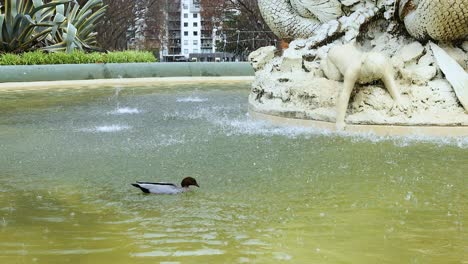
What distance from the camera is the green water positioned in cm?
359

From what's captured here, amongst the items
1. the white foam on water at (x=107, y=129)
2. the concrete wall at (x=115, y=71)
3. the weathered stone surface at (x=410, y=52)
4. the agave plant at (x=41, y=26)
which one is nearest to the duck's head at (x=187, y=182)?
the white foam on water at (x=107, y=129)

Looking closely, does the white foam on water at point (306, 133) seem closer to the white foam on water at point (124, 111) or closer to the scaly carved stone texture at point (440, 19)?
the scaly carved stone texture at point (440, 19)

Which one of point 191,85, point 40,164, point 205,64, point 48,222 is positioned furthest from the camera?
point 205,64

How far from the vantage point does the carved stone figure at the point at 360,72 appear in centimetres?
789

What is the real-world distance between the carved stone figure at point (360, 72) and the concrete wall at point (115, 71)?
38.4ft

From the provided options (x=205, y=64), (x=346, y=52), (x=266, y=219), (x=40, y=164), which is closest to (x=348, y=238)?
(x=266, y=219)

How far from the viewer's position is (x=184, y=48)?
101 meters

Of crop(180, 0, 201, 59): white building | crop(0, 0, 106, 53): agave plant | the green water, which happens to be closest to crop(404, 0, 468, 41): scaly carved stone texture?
the green water

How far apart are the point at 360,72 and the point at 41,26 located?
48.0 feet

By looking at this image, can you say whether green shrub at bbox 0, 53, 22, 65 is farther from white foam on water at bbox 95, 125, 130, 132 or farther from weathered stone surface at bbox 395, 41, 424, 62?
weathered stone surface at bbox 395, 41, 424, 62

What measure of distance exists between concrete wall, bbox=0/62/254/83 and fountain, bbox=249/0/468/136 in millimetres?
9632

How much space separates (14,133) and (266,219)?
5229 mm

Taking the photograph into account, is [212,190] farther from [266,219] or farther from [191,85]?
[191,85]

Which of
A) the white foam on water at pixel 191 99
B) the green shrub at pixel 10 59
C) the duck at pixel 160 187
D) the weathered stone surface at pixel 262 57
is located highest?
Answer: the weathered stone surface at pixel 262 57
